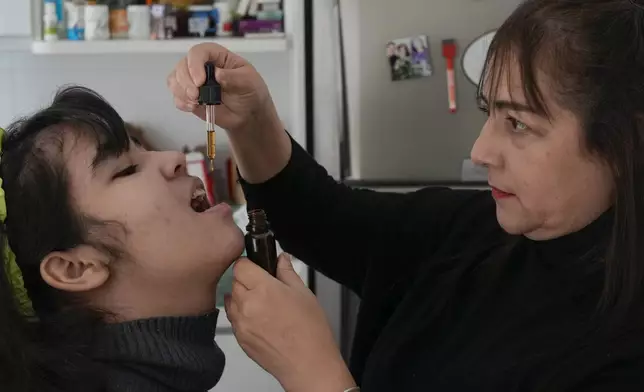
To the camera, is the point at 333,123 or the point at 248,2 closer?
the point at 333,123

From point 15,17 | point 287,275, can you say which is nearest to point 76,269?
point 287,275

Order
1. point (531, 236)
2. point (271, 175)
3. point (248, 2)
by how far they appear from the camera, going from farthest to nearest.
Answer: point (248, 2)
point (271, 175)
point (531, 236)

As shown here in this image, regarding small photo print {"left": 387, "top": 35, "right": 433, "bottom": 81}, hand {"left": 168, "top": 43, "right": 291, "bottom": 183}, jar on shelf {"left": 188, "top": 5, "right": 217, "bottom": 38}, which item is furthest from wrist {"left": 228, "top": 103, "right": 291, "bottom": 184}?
jar on shelf {"left": 188, "top": 5, "right": 217, "bottom": 38}

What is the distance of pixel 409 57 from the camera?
4.53ft

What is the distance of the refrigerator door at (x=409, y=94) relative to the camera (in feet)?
4.50

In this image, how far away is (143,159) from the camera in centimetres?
93

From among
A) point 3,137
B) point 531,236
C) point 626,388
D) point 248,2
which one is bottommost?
point 626,388

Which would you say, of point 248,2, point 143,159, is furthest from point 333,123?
point 143,159

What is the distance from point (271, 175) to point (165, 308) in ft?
0.82

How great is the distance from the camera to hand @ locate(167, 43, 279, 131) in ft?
2.95

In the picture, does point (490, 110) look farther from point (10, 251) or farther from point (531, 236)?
point (10, 251)

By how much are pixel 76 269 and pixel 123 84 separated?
125cm

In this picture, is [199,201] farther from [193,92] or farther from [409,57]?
[409,57]

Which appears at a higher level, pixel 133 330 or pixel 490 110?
pixel 490 110
